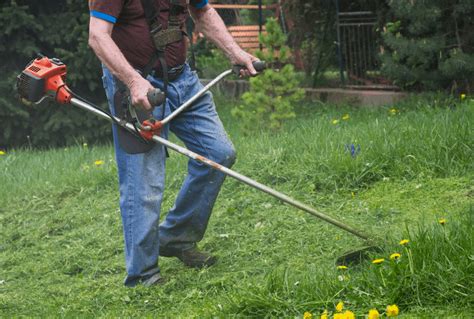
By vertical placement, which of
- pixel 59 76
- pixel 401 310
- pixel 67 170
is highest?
pixel 59 76

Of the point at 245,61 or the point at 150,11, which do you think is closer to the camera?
the point at 150,11

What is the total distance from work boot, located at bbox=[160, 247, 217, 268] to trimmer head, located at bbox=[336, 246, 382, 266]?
38.8 inches

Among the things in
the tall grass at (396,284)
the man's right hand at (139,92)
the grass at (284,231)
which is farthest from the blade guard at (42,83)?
the tall grass at (396,284)

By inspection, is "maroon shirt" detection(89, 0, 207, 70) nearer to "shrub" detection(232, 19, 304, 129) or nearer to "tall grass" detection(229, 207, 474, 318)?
"tall grass" detection(229, 207, 474, 318)

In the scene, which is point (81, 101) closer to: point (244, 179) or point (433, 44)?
point (244, 179)

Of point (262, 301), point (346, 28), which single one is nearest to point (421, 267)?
point (262, 301)

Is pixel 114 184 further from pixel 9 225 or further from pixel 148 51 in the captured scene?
pixel 148 51

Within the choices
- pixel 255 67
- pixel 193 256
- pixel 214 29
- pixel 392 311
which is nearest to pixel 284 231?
pixel 193 256

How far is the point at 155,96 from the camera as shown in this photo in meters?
4.54

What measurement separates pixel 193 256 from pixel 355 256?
1.13m

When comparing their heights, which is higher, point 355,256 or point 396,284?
point 396,284

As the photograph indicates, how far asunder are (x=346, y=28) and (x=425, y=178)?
6.04m

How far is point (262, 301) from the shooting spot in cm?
401

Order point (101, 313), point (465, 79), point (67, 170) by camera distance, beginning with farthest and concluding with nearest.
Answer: point (465, 79) → point (67, 170) → point (101, 313)
